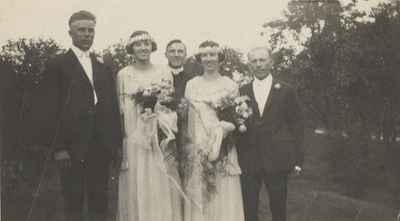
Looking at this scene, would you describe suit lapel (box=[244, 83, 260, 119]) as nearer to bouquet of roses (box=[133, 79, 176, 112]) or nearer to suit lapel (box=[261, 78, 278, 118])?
suit lapel (box=[261, 78, 278, 118])

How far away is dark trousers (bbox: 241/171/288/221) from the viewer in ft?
12.6

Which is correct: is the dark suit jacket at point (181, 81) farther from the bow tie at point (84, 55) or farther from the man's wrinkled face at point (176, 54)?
the bow tie at point (84, 55)

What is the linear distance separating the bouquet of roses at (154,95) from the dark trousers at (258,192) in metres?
0.80

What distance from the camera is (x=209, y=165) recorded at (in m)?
3.78

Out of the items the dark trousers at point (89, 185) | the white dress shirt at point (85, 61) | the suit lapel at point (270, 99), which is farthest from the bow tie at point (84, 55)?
the suit lapel at point (270, 99)

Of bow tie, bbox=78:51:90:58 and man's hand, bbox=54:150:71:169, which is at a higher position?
bow tie, bbox=78:51:90:58

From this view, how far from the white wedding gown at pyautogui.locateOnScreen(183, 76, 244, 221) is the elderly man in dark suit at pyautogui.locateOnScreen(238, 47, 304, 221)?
3.3 inches

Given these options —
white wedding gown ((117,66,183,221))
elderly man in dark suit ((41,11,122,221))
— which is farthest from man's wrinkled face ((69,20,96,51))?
white wedding gown ((117,66,183,221))

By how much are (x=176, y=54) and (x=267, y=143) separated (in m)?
1.05

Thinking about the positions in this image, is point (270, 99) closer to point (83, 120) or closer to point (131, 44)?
point (131, 44)

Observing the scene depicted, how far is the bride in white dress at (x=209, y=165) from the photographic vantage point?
3.76 m

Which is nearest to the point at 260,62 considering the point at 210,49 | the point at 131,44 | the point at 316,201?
the point at 210,49

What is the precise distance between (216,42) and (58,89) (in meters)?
1.19

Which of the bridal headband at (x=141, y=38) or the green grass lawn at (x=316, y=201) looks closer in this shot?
the bridal headband at (x=141, y=38)
